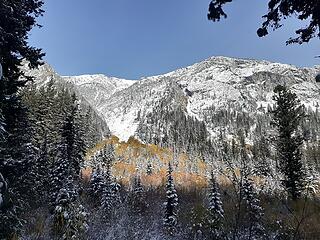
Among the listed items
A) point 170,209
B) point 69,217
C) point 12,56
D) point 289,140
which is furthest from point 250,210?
point 170,209

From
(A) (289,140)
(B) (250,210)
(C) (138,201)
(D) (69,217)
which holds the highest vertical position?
(A) (289,140)

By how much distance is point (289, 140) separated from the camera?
2827 centimetres

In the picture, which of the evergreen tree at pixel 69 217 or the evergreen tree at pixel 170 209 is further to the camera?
the evergreen tree at pixel 170 209

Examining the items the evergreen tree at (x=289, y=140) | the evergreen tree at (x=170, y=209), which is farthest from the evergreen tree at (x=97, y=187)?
the evergreen tree at (x=289, y=140)

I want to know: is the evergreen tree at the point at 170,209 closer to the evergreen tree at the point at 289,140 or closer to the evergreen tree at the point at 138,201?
the evergreen tree at the point at 138,201

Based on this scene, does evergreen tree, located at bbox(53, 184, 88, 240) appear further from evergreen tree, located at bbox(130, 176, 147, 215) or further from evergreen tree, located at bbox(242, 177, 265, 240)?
evergreen tree, located at bbox(130, 176, 147, 215)

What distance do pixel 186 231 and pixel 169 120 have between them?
14705cm

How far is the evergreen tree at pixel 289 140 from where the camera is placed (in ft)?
90.5

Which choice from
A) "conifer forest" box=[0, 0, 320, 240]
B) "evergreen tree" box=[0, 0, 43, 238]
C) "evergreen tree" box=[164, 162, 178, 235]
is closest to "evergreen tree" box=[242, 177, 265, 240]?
"conifer forest" box=[0, 0, 320, 240]

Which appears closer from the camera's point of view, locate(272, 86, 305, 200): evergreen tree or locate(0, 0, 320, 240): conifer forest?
A: locate(0, 0, 320, 240): conifer forest

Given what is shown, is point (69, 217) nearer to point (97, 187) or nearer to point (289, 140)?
point (289, 140)

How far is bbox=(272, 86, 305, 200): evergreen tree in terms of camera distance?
2758cm

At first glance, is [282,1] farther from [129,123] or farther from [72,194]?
[129,123]

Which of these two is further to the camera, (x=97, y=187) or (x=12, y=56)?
(x=97, y=187)
